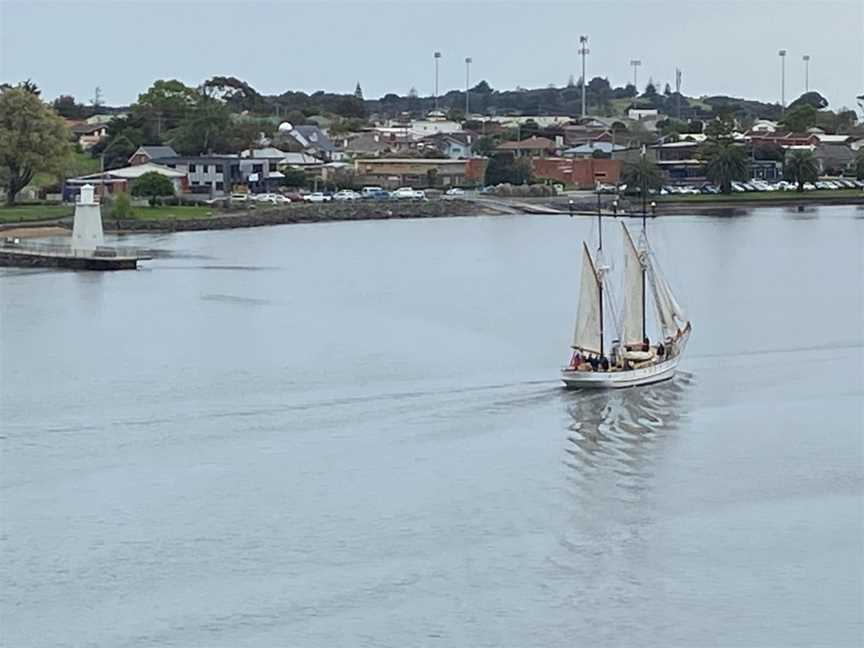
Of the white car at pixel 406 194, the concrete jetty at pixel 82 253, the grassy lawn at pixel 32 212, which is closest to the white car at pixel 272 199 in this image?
the white car at pixel 406 194

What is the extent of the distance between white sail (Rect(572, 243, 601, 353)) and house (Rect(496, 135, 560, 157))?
33527 mm

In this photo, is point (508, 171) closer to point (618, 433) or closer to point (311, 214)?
point (311, 214)

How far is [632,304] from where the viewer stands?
15266 mm

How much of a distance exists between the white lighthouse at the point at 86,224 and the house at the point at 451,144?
24745 mm

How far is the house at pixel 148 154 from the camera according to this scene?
39594 millimetres

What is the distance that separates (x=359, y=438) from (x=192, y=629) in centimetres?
373

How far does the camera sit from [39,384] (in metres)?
14.1

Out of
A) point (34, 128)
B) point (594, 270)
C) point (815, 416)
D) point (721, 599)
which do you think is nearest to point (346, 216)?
point (34, 128)

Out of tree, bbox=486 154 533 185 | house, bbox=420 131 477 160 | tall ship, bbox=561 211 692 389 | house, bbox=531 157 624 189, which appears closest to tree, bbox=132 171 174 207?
tree, bbox=486 154 533 185

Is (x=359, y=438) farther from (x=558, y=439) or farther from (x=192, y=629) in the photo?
(x=192, y=629)

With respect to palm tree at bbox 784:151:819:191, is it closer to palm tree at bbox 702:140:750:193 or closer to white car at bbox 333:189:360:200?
palm tree at bbox 702:140:750:193

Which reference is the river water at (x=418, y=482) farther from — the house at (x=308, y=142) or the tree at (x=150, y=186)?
the house at (x=308, y=142)

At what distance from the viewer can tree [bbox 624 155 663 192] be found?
1665 inches

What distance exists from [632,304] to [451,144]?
36.7 meters
